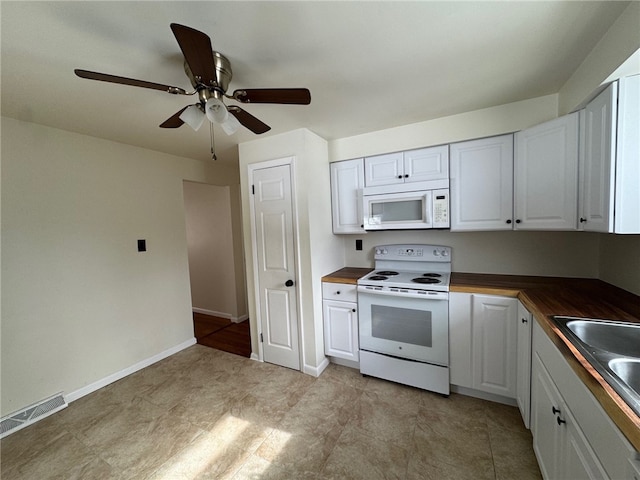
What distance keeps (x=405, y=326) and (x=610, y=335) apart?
1.16 meters

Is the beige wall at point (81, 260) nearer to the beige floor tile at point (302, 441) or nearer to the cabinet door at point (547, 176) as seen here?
Result: the beige floor tile at point (302, 441)

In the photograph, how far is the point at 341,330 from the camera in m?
2.37

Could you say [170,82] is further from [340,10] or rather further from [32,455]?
[32,455]

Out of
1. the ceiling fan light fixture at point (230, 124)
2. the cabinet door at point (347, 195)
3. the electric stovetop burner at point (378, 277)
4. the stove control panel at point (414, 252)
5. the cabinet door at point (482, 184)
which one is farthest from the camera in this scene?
the cabinet door at point (347, 195)

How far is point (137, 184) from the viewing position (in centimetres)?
258

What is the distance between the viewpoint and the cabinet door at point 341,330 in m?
2.31

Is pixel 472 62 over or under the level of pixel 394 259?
over

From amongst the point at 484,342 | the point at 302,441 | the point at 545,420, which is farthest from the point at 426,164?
the point at 302,441

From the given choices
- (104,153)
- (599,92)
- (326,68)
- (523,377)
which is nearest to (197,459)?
(523,377)

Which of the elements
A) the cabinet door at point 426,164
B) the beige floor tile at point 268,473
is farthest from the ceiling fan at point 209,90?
the beige floor tile at point 268,473

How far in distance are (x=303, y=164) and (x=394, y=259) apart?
4.30 ft

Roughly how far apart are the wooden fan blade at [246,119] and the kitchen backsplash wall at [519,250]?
1697 millimetres

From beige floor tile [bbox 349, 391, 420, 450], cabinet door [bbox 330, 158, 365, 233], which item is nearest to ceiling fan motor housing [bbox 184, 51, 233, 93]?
cabinet door [bbox 330, 158, 365, 233]

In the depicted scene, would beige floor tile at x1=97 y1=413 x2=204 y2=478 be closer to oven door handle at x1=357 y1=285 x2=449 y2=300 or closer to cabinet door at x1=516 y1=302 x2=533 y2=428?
oven door handle at x1=357 y1=285 x2=449 y2=300
